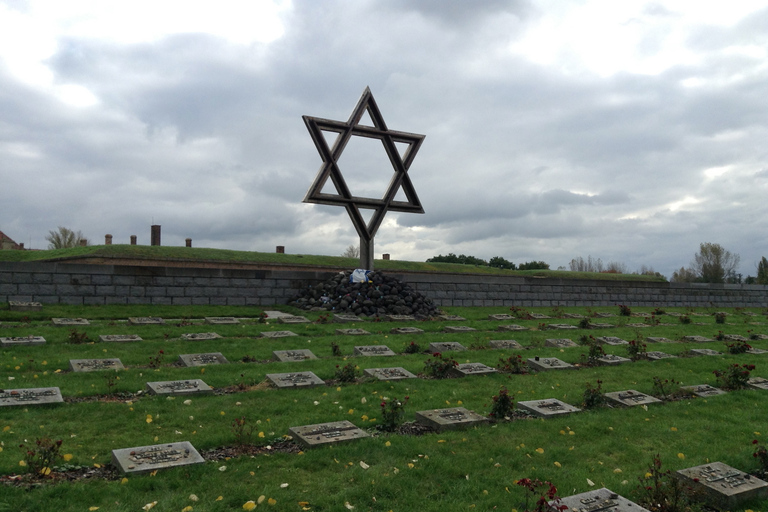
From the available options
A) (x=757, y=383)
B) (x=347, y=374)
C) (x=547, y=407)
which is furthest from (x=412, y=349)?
(x=757, y=383)

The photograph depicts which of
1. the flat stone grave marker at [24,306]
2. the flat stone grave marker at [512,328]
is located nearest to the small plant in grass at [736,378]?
the flat stone grave marker at [512,328]

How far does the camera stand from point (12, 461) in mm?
4207

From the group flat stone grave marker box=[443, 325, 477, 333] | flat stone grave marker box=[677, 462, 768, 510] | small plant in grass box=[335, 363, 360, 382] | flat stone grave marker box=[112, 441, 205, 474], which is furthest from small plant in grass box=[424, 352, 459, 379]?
flat stone grave marker box=[443, 325, 477, 333]

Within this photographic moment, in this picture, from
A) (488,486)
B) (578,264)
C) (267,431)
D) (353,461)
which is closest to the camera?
(488,486)

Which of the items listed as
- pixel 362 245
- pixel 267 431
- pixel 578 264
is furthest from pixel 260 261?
pixel 578 264

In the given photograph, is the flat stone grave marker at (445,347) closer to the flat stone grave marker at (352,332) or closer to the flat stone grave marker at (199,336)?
the flat stone grave marker at (352,332)

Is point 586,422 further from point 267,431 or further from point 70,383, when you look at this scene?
point 70,383

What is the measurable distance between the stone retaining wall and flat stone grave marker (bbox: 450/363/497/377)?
8.54 metres

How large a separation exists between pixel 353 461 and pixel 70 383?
402cm

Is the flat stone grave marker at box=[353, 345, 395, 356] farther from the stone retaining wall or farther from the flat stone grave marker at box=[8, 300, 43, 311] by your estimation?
the flat stone grave marker at box=[8, 300, 43, 311]

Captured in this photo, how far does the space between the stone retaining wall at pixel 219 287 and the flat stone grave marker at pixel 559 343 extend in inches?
267

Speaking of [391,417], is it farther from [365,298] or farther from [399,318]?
[365,298]

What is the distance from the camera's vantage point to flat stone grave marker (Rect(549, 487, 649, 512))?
150 inches

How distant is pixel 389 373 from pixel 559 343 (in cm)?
514
